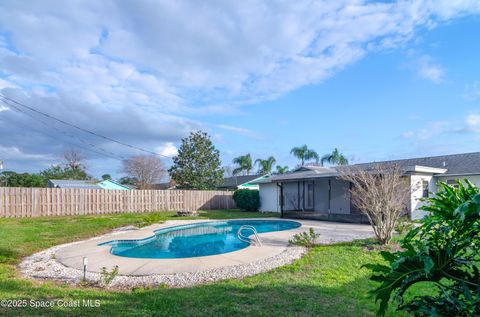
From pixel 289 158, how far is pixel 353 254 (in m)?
34.4

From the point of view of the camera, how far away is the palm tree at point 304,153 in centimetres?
4047

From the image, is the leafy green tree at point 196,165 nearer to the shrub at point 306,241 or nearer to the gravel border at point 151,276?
the shrub at point 306,241

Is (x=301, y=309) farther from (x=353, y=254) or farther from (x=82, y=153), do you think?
(x=82, y=153)

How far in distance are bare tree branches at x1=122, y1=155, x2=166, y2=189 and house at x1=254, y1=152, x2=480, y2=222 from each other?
24.9 metres

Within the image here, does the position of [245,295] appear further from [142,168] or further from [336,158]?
[142,168]

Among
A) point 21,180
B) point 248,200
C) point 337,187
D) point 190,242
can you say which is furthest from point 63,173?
point 337,187

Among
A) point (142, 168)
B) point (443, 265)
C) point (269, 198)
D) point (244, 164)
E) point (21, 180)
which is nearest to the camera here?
point (443, 265)

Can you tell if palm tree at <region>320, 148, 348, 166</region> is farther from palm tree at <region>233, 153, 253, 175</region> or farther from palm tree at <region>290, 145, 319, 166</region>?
palm tree at <region>233, 153, 253, 175</region>

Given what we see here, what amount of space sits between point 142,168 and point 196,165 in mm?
14635

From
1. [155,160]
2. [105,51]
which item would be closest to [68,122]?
[105,51]

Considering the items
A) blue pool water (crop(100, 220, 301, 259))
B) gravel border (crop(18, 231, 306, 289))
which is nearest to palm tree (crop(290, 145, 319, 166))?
blue pool water (crop(100, 220, 301, 259))

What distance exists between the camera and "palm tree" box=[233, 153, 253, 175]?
46750mm

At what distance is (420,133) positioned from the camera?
21469mm

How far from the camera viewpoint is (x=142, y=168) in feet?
147
